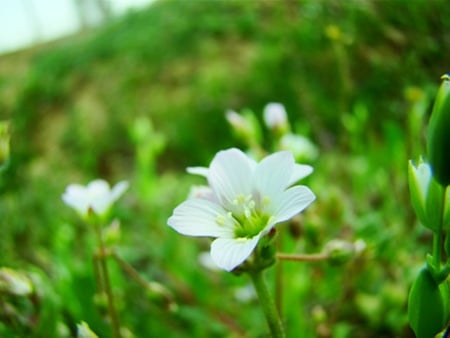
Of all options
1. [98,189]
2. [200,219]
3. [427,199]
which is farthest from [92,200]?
[427,199]

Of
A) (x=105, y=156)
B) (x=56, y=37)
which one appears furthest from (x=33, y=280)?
(x=56, y=37)

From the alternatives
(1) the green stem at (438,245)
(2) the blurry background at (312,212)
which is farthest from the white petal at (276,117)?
(1) the green stem at (438,245)

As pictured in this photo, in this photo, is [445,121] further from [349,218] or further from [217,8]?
[217,8]

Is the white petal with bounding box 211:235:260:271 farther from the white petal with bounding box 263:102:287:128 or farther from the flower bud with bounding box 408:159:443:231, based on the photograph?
the white petal with bounding box 263:102:287:128

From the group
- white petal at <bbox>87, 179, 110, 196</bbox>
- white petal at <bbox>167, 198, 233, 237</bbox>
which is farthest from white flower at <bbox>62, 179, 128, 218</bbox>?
white petal at <bbox>167, 198, 233, 237</bbox>

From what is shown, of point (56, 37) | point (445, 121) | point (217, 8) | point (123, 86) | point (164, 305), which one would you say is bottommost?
point (164, 305)

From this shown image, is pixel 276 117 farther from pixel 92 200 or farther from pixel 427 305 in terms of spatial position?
pixel 427 305

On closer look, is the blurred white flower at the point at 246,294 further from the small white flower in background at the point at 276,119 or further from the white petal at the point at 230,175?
the white petal at the point at 230,175
